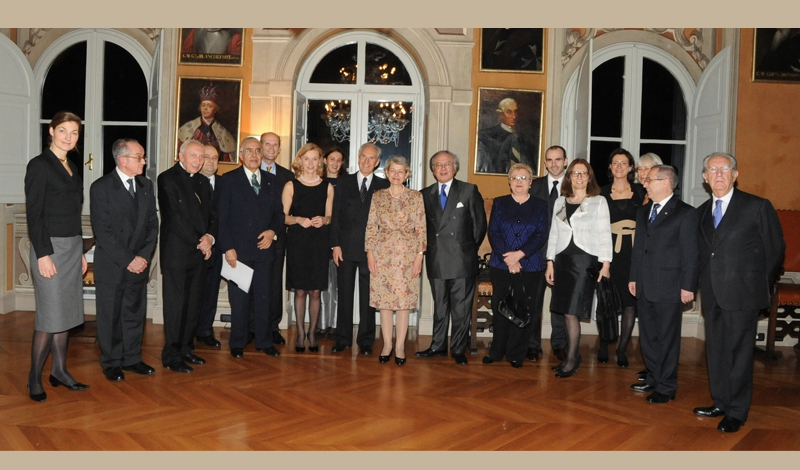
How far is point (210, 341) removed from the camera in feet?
19.8

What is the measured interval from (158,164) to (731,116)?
561 centimetres

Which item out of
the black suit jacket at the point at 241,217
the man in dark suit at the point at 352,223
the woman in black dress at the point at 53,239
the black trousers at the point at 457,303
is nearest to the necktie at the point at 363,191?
the man in dark suit at the point at 352,223

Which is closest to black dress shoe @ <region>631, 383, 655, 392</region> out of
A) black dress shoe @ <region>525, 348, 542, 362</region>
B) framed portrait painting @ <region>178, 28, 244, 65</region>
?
black dress shoe @ <region>525, 348, 542, 362</region>

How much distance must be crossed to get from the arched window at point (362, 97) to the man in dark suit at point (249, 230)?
6.02ft

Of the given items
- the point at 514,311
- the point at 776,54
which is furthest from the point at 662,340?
the point at 776,54

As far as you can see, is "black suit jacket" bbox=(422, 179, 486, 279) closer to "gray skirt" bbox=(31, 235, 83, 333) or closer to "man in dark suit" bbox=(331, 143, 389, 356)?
"man in dark suit" bbox=(331, 143, 389, 356)

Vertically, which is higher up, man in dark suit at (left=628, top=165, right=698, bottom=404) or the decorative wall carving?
the decorative wall carving

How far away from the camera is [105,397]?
4.39 metres

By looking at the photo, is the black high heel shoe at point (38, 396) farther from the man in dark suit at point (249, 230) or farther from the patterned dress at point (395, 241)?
the patterned dress at point (395, 241)

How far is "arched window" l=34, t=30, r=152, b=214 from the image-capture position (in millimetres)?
7758

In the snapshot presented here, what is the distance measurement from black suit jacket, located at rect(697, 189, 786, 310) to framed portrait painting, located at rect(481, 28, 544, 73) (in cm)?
336

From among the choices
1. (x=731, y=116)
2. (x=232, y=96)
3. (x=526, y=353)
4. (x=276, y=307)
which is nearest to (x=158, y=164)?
(x=232, y=96)

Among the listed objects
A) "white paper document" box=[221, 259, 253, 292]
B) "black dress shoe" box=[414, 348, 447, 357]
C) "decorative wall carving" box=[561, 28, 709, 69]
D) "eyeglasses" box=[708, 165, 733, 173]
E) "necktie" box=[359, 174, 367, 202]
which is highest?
"decorative wall carving" box=[561, 28, 709, 69]

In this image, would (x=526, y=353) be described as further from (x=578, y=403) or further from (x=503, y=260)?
(x=578, y=403)
